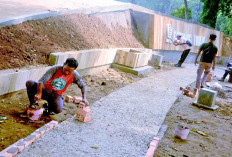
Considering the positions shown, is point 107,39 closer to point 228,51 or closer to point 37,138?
point 37,138

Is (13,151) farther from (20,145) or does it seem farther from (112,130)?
(112,130)

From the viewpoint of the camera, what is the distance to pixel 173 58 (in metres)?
16.8

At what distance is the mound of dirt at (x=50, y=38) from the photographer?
5.25m

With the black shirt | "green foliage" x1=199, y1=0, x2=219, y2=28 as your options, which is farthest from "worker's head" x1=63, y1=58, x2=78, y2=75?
"green foliage" x1=199, y1=0, x2=219, y2=28

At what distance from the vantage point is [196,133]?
5.00 m

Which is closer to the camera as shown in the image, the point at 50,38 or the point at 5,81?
the point at 5,81

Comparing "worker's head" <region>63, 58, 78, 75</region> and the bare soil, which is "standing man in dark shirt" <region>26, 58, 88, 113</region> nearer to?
"worker's head" <region>63, 58, 78, 75</region>

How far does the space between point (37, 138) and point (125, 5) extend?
1186 cm

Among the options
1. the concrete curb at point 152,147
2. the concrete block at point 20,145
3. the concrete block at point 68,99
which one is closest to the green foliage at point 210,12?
the concrete block at point 68,99

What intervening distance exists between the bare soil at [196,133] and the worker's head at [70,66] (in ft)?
6.19

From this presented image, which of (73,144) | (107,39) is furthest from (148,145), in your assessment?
(107,39)

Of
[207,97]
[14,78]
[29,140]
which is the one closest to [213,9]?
[207,97]

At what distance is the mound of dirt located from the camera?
17.2 feet

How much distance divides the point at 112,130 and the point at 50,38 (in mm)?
3713
